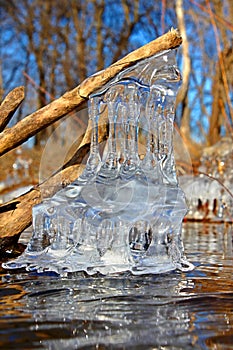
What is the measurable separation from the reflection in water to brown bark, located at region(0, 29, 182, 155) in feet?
1.58


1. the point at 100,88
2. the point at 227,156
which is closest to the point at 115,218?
the point at 100,88

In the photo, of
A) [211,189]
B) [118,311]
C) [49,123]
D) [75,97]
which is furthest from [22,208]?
[211,189]

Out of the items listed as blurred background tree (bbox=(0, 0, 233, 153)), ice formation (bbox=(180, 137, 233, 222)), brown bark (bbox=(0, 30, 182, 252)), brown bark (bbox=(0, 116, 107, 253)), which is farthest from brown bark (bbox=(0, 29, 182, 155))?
blurred background tree (bbox=(0, 0, 233, 153))

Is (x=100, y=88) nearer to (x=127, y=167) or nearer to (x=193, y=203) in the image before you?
(x=127, y=167)

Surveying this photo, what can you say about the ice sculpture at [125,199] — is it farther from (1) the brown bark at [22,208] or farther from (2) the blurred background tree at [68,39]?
(2) the blurred background tree at [68,39]

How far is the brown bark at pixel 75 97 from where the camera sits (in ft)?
5.69

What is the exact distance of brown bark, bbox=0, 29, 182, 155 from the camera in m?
1.73

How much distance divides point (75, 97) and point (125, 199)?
0.39 meters

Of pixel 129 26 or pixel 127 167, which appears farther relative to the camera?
Result: pixel 129 26

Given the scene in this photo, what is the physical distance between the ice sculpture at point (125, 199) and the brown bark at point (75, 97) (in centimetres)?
4

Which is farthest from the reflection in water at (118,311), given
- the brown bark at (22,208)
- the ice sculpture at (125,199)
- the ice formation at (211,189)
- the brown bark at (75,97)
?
the ice formation at (211,189)

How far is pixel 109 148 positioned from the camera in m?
1.73

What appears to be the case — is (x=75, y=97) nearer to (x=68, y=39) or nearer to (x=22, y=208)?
(x=22, y=208)

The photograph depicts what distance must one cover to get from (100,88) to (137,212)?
41 cm
